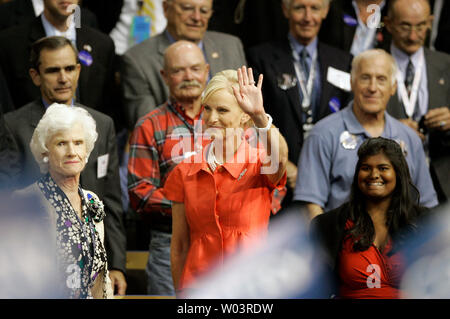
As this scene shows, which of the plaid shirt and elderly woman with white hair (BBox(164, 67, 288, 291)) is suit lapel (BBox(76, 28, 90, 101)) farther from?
elderly woman with white hair (BBox(164, 67, 288, 291))

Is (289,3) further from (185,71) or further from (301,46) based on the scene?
(185,71)

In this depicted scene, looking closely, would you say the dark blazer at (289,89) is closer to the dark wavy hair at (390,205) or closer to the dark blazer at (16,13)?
the dark wavy hair at (390,205)

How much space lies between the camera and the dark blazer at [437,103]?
283cm

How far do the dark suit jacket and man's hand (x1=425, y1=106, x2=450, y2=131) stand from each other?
125 centimetres

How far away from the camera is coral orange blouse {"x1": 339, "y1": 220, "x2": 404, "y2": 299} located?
2.24 metres

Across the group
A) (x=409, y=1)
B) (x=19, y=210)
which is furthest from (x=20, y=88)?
(x=409, y=1)

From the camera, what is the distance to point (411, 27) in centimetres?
318

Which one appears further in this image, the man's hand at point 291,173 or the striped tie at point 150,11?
the striped tie at point 150,11

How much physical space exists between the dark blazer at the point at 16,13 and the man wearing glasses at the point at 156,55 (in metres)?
0.28

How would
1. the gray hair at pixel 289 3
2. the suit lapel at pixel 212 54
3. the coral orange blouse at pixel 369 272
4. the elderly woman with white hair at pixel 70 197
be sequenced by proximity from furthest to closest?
the gray hair at pixel 289 3, the suit lapel at pixel 212 54, the coral orange blouse at pixel 369 272, the elderly woman with white hair at pixel 70 197

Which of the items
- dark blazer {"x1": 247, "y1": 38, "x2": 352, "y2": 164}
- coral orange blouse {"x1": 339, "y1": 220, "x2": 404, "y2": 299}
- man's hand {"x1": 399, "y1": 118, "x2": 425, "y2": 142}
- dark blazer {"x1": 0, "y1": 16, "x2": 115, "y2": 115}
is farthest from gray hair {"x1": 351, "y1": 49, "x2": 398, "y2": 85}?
dark blazer {"x1": 0, "y1": 16, "x2": 115, "y2": 115}

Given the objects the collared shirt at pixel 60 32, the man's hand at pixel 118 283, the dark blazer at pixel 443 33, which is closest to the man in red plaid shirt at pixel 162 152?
the man's hand at pixel 118 283

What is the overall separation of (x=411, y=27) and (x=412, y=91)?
26cm

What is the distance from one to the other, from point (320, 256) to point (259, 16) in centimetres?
147
